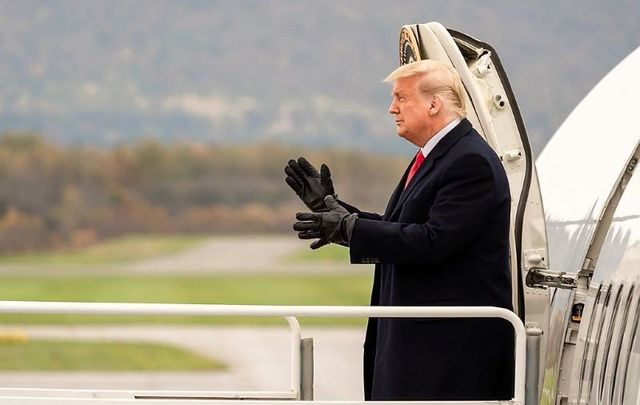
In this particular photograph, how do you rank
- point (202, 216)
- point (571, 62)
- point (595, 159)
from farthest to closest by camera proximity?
point (571, 62)
point (202, 216)
point (595, 159)

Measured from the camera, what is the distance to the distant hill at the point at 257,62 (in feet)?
258

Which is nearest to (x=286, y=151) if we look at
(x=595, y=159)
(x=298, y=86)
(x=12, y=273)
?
(x=298, y=86)

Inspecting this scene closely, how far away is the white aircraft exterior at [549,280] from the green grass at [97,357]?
31411 millimetres

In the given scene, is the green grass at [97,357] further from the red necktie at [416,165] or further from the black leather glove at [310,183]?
the red necktie at [416,165]

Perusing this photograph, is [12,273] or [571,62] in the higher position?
[571,62]

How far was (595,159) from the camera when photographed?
213 inches

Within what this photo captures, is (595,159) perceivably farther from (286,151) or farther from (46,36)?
(46,36)

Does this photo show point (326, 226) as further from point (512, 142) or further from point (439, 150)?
point (512, 142)

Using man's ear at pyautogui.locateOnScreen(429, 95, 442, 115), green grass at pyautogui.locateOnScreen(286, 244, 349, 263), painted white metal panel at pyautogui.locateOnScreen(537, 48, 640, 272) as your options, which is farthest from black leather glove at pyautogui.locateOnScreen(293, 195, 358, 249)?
green grass at pyautogui.locateOnScreen(286, 244, 349, 263)

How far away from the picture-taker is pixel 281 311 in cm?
382

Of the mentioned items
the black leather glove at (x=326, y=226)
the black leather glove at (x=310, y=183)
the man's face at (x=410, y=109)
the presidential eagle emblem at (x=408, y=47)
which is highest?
the presidential eagle emblem at (x=408, y=47)

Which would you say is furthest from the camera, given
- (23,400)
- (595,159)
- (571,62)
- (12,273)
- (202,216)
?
(571,62)

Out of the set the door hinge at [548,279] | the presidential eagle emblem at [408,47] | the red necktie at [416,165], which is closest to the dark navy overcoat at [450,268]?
the red necktie at [416,165]

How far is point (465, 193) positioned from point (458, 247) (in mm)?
175
